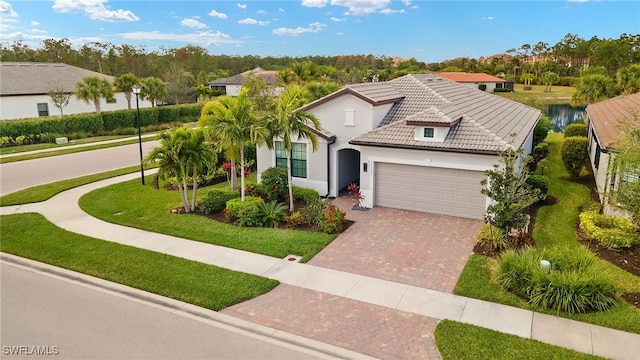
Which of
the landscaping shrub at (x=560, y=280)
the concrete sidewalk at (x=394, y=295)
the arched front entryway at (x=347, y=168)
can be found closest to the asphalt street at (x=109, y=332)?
the concrete sidewalk at (x=394, y=295)

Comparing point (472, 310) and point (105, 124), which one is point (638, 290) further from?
point (105, 124)

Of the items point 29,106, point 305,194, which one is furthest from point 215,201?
point 29,106

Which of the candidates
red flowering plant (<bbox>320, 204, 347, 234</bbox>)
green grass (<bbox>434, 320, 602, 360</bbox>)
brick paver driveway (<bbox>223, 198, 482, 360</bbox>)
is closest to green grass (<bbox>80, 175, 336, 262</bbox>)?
red flowering plant (<bbox>320, 204, 347, 234</bbox>)

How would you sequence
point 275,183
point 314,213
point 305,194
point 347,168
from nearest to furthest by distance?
1. point 314,213
2. point 305,194
3. point 275,183
4. point 347,168

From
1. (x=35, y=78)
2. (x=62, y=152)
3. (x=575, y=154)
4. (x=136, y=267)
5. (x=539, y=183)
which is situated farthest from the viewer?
(x=35, y=78)

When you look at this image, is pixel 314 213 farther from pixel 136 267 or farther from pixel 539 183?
pixel 539 183

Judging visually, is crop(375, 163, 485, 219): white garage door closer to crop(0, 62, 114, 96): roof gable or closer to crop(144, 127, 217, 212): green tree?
crop(144, 127, 217, 212): green tree

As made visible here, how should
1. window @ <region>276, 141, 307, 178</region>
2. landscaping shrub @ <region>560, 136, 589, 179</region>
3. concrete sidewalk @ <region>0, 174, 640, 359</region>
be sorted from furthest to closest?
landscaping shrub @ <region>560, 136, 589, 179</region>
window @ <region>276, 141, 307, 178</region>
concrete sidewalk @ <region>0, 174, 640, 359</region>
